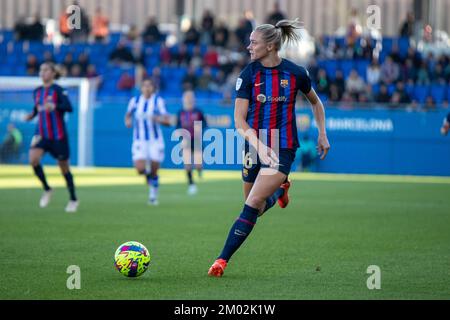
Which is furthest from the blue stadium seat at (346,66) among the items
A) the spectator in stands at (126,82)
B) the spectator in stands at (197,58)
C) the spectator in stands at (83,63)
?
the spectator in stands at (83,63)

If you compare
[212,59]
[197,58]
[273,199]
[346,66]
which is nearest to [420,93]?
[346,66]

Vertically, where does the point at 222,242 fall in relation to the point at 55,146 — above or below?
below

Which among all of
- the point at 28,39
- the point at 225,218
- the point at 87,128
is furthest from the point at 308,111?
the point at 225,218

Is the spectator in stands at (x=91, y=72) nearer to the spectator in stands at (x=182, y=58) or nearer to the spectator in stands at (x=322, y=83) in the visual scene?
the spectator in stands at (x=182, y=58)

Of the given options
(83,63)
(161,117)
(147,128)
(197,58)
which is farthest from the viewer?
(83,63)

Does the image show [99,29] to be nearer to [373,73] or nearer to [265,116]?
[373,73]

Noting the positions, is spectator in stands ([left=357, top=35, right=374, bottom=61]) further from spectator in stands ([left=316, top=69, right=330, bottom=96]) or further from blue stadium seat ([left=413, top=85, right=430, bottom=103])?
blue stadium seat ([left=413, top=85, right=430, bottom=103])

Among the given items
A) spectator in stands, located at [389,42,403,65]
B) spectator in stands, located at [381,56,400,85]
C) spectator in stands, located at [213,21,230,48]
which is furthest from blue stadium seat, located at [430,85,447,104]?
spectator in stands, located at [213,21,230,48]

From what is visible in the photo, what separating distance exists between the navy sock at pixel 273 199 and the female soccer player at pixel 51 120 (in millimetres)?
6605

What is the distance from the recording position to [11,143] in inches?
1208

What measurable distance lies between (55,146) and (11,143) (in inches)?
613

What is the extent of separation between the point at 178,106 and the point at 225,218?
15582mm

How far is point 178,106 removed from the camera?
30.2m

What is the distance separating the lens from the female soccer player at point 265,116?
8.71 meters
